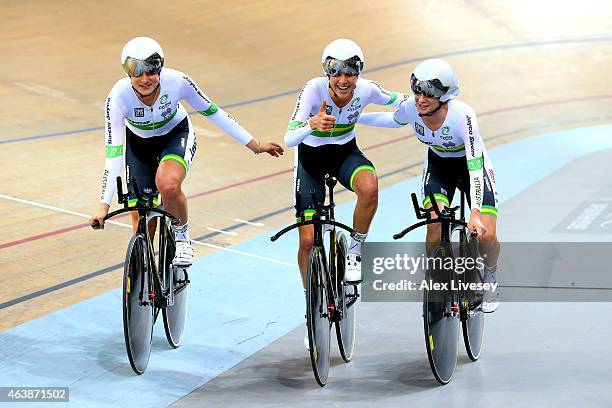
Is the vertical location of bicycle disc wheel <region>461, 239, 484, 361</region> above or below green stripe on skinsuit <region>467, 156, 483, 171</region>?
below

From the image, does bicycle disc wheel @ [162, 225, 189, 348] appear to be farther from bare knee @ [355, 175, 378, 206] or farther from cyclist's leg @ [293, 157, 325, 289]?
bare knee @ [355, 175, 378, 206]

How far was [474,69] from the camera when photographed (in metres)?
13.6

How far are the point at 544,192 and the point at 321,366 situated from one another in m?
4.84

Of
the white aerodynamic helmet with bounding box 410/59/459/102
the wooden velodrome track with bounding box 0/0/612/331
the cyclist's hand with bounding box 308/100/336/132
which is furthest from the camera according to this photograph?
the wooden velodrome track with bounding box 0/0/612/331

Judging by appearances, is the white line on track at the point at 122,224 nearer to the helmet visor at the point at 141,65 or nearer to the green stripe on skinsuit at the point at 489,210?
the green stripe on skinsuit at the point at 489,210

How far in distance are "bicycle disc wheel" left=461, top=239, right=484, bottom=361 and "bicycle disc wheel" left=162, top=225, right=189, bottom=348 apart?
1.36 m

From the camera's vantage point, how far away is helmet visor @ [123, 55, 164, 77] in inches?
191

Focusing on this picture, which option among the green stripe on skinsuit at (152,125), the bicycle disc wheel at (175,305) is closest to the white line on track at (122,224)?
the bicycle disc wheel at (175,305)

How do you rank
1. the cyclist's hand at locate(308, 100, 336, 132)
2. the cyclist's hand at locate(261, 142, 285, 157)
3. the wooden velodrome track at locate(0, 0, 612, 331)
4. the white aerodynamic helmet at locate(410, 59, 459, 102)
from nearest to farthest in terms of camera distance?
the cyclist's hand at locate(308, 100, 336, 132) → the white aerodynamic helmet at locate(410, 59, 459, 102) → the cyclist's hand at locate(261, 142, 285, 157) → the wooden velodrome track at locate(0, 0, 612, 331)

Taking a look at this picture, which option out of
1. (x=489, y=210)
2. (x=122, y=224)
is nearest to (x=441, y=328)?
(x=489, y=210)

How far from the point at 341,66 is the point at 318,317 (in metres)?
1.12

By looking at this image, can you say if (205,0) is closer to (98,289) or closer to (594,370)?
(98,289)

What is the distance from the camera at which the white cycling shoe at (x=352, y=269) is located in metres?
→ 5.11

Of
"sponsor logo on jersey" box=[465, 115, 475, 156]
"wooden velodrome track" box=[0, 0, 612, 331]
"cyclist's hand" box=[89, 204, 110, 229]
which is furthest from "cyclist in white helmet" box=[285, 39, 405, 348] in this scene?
"wooden velodrome track" box=[0, 0, 612, 331]
